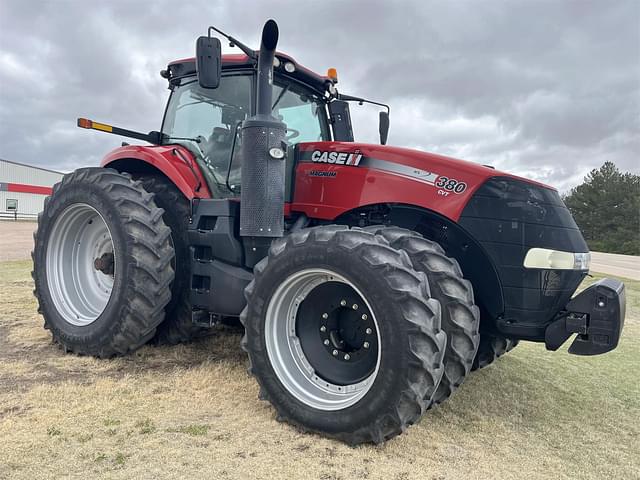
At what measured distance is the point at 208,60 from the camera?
3090mm

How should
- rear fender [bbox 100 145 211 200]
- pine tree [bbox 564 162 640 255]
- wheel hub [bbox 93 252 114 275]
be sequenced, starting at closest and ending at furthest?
1. rear fender [bbox 100 145 211 200]
2. wheel hub [bbox 93 252 114 275]
3. pine tree [bbox 564 162 640 255]

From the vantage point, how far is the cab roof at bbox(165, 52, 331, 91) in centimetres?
391

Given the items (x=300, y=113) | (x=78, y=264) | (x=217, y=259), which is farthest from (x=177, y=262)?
(x=300, y=113)

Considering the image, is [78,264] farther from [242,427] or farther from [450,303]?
[450,303]

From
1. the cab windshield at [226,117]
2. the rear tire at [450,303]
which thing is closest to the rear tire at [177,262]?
the cab windshield at [226,117]

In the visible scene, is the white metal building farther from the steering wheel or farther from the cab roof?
the steering wheel

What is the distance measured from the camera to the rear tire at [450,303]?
2717 millimetres

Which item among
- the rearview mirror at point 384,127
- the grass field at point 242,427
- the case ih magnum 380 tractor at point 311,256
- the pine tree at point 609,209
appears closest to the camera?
the grass field at point 242,427

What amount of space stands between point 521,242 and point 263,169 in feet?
5.45

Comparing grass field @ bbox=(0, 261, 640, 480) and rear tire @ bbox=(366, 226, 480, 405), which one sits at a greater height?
rear tire @ bbox=(366, 226, 480, 405)

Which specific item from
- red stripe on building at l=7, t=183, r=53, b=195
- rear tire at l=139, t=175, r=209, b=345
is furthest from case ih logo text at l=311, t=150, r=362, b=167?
red stripe on building at l=7, t=183, r=53, b=195

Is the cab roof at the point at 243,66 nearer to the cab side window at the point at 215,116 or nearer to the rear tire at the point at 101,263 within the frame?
the cab side window at the point at 215,116

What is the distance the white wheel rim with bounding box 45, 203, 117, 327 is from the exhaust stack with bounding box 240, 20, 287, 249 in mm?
1673

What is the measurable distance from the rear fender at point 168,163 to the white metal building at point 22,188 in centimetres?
4792
